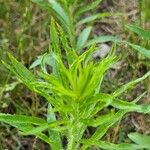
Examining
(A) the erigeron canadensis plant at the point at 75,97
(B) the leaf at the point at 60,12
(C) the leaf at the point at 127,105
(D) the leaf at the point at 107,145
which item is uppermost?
(B) the leaf at the point at 60,12

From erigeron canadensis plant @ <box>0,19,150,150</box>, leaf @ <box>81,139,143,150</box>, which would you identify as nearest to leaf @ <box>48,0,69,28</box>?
erigeron canadensis plant @ <box>0,19,150,150</box>

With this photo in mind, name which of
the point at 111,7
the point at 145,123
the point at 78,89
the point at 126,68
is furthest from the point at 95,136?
the point at 111,7

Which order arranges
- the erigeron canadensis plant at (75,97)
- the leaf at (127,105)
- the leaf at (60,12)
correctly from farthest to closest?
the leaf at (60,12), the leaf at (127,105), the erigeron canadensis plant at (75,97)

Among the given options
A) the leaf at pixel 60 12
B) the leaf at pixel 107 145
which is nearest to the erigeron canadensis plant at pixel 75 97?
the leaf at pixel 107 145

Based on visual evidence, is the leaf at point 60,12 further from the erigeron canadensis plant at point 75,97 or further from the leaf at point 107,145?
the leaf at point 107,145

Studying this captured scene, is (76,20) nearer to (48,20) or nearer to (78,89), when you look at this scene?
(48,20)

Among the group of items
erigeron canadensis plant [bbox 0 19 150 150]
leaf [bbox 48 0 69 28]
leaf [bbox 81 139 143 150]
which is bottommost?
leaf [bbox 81 139 143 150]

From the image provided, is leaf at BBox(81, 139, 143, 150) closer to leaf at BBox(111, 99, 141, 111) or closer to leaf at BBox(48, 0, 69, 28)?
leaf at BBox(111, 99, 141, 111)

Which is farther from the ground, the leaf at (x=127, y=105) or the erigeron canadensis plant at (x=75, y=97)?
the erigeron canadensis plant at (x=75, y=97)

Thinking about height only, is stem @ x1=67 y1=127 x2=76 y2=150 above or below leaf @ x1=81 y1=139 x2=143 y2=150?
above

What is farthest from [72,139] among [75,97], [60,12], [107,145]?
[60,12]

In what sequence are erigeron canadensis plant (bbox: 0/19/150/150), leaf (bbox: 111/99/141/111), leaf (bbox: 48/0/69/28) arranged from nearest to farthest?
1. erigeron canadensis plant (bbox: 0/19/150/150)
2. leaf (bbox: 111/99/141/111)
3. leaf (bbox: 48/0/69/28)

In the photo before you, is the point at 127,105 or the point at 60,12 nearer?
the point at 127,105

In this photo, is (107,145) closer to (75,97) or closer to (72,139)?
(72,139)
